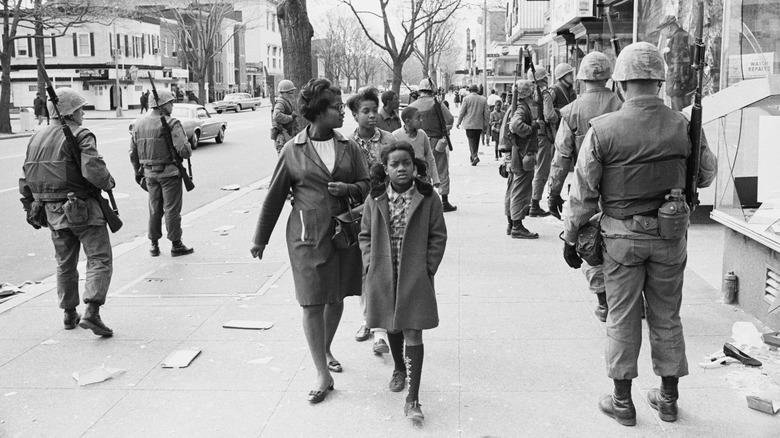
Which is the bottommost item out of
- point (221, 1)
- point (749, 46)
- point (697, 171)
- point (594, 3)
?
point (697, 171)

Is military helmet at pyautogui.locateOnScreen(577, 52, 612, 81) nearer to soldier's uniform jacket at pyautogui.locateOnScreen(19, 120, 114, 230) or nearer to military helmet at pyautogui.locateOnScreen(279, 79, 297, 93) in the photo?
soldier's uniform jacket at pyautogui.locateOnScreen(19, 120, 114, 230)

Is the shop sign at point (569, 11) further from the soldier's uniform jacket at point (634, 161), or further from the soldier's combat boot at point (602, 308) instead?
the soldier's uniform jacket at point (634, 161)

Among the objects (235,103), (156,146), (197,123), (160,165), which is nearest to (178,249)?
(160,165)

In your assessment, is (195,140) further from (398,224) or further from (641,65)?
(641,65)

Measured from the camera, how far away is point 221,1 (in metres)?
64.1

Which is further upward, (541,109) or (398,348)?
(541,109)

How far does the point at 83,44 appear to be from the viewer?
215ft

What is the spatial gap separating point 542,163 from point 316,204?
6178 mm

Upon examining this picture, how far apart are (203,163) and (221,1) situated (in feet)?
152

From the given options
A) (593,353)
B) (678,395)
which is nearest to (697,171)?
(678,395)

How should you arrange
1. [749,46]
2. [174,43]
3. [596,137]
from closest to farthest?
[596,137]
[749,46]
[174,43]

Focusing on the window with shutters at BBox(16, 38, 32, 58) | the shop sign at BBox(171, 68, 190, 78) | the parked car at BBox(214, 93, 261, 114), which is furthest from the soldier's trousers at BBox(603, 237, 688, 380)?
the shop sign at BBox(171, 68, 190, 78)

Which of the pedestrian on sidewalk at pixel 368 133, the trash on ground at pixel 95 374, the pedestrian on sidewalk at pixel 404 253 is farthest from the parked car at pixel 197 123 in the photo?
the pedestrian on sidewalk at pixel 404 253

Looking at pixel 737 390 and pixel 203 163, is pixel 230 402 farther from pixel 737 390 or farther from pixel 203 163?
pixel 203 163
